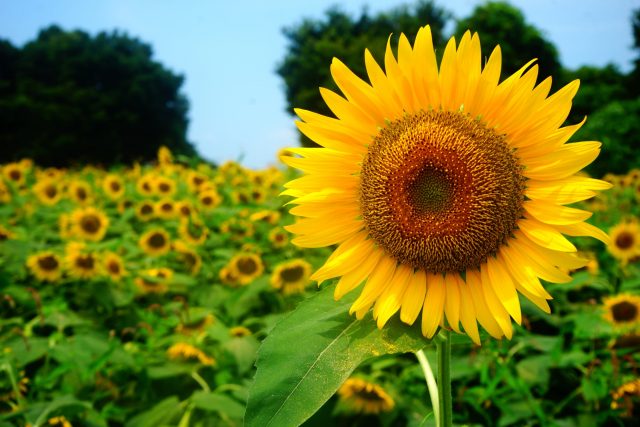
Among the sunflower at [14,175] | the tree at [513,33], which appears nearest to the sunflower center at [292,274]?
the sunflower at [14,175]

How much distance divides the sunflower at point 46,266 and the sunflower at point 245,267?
3.69 ft

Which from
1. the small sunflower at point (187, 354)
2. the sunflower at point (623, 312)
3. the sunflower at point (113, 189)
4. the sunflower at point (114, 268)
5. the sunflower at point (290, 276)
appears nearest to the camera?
the small sunflower at point (187, 354)

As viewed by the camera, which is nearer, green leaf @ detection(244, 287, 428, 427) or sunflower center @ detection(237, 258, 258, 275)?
green leaf @ detection(244, 287, 428, 427)

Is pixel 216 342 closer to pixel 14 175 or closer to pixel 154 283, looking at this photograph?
pixel 154 283

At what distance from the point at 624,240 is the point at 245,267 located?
262cm

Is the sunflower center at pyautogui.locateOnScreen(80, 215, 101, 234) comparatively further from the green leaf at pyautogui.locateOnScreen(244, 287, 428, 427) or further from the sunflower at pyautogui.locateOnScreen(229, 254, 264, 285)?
the green leaf at pyautogui.locateOnScreen(244, 287, 428, 427)

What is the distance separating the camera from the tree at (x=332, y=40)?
112 feet

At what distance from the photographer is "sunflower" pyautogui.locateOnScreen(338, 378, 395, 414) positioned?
2.14 metres

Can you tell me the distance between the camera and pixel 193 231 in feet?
14.5

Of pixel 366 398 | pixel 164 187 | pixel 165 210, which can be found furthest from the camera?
pixel 164 187

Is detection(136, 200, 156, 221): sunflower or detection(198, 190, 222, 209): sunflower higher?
detection(198, 190, 222, 209): sunflower

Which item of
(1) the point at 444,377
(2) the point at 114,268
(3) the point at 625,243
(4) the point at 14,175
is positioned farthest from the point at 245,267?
(4) the point at 14,175

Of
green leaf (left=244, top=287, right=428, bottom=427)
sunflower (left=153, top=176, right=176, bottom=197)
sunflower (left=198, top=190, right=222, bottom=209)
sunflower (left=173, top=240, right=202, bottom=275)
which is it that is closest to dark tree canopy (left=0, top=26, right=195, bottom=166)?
sunflower (left=153, top=176, right=176, bottom=197)

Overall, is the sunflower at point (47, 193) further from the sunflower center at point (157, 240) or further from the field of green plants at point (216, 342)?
the sunflower center at point (157, 240)
